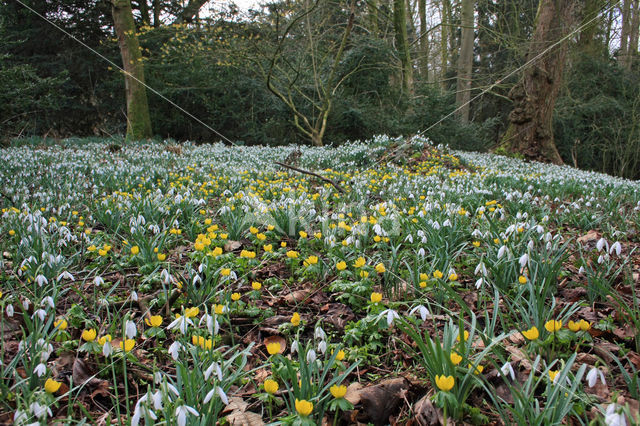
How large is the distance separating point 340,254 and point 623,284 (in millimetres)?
1555

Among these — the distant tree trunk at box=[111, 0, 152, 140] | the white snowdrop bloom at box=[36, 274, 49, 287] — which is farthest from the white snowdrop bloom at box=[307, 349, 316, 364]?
the distant tree trunk at box=[111, 0, 152, 140]

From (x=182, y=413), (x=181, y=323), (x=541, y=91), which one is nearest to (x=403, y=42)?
(x=541, y=91)

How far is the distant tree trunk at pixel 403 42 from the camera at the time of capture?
1382 centimetres

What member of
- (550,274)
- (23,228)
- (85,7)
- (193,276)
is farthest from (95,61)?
(550,274)

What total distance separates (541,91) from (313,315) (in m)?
10.9

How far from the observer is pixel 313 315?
2.01 metres

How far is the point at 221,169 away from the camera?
21.1ft

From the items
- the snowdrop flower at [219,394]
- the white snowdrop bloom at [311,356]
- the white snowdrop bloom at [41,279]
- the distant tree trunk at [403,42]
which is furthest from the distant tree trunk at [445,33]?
the snowdrop flower at [219,394]

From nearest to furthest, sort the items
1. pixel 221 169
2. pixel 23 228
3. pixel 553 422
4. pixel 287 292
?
1. pixel 553 422
2. pixel 287 292
3. pixel 23 228
4. pixel 221 169

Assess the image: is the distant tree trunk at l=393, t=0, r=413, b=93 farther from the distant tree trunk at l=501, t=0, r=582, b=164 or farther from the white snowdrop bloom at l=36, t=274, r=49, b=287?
the white snowdrop bloom at l=36, t=274, r=49, b=287

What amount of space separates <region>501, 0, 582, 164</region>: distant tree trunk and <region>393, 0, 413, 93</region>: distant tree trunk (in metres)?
3.88

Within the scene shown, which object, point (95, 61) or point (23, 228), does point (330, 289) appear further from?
point (95, 61)

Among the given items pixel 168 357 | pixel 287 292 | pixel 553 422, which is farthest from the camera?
pixel 287 292

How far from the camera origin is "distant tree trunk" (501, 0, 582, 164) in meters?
9.66
